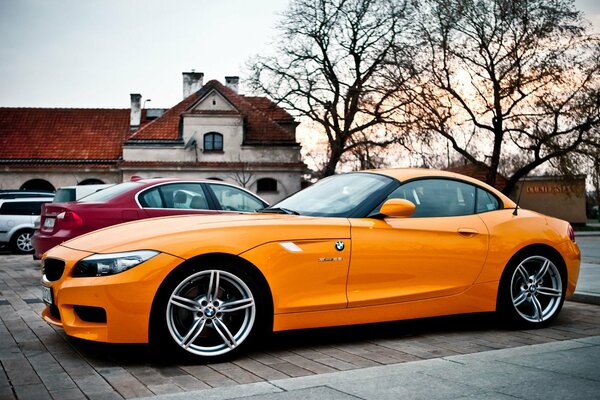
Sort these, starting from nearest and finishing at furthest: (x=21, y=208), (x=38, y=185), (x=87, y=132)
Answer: (x=21, y=208) → (x=38, y=185) → (x=87, y=132)

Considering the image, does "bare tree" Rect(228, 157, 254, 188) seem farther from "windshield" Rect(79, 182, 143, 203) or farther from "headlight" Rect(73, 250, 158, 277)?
"headlight" Rect(73, 250, 158, 277)

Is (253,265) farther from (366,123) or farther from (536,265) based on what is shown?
(366,123)

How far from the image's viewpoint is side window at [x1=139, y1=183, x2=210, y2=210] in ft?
31.7

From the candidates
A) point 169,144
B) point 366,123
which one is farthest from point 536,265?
point 169,144

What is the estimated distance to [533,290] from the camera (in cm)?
644

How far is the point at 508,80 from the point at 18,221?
24743 mm

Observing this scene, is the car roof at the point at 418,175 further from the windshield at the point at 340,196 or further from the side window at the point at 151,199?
the side window at the point at 151,199

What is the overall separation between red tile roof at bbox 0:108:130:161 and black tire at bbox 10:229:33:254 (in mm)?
30288

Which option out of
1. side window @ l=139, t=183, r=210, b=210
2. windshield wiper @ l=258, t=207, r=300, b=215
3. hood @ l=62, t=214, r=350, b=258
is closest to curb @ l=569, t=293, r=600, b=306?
hood @ l=62, t=214, r=350, b=258

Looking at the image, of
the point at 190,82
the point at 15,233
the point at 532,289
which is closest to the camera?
the point at 532,289

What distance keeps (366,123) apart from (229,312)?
36882mm

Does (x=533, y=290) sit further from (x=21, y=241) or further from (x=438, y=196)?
(x=21, y=241)

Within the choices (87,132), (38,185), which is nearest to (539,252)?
(38,185)

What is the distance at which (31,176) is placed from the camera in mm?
46531
